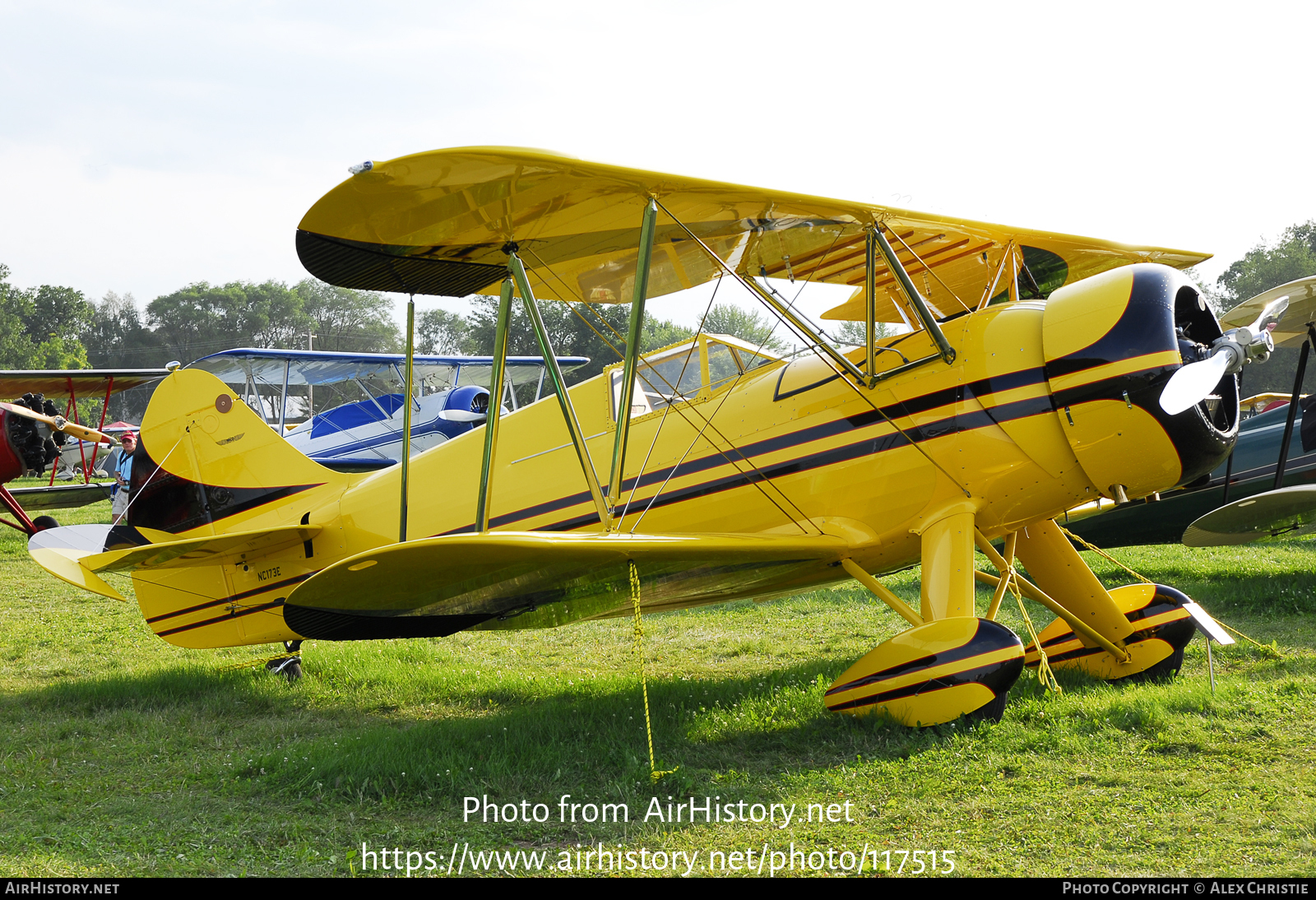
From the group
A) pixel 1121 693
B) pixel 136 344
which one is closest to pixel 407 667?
pixel 1121 693

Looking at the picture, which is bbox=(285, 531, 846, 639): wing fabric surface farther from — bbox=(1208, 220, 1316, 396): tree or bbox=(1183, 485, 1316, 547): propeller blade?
bbox=(1208, 220, 1316, 396): tree

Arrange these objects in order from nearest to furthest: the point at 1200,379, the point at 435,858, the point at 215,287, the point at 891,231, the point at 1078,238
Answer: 1. the point at 435,858
2. the point at 1200,379
3. the point at 891,231
4. the point at 1078,238
5. the point at 215,287

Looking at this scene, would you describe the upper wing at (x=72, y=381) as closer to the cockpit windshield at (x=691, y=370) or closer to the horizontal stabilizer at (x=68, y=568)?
the horizontal stabilizer at (x=68, y=568)

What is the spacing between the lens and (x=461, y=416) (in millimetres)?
16656

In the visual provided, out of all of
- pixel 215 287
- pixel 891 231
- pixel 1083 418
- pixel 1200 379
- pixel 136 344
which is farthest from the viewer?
pixel 215 287

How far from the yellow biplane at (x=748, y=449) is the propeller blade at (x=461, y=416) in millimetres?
9643

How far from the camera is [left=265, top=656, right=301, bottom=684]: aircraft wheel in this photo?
6.94 m

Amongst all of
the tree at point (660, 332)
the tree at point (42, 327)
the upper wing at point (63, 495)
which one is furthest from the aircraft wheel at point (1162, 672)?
the tree at point (42, 327)

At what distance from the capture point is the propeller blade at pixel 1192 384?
4262mm

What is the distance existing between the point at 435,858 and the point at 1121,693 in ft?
12.8

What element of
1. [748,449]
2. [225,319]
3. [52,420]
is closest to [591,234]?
[748,449]

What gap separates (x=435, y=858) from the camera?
3.52m

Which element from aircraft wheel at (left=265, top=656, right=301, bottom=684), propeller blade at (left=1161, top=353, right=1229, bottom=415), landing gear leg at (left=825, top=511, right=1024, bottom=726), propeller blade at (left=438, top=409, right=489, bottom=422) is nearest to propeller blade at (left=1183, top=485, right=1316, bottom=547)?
propeller blade at (left=1161, top=353, right=1229, bottom=415)
